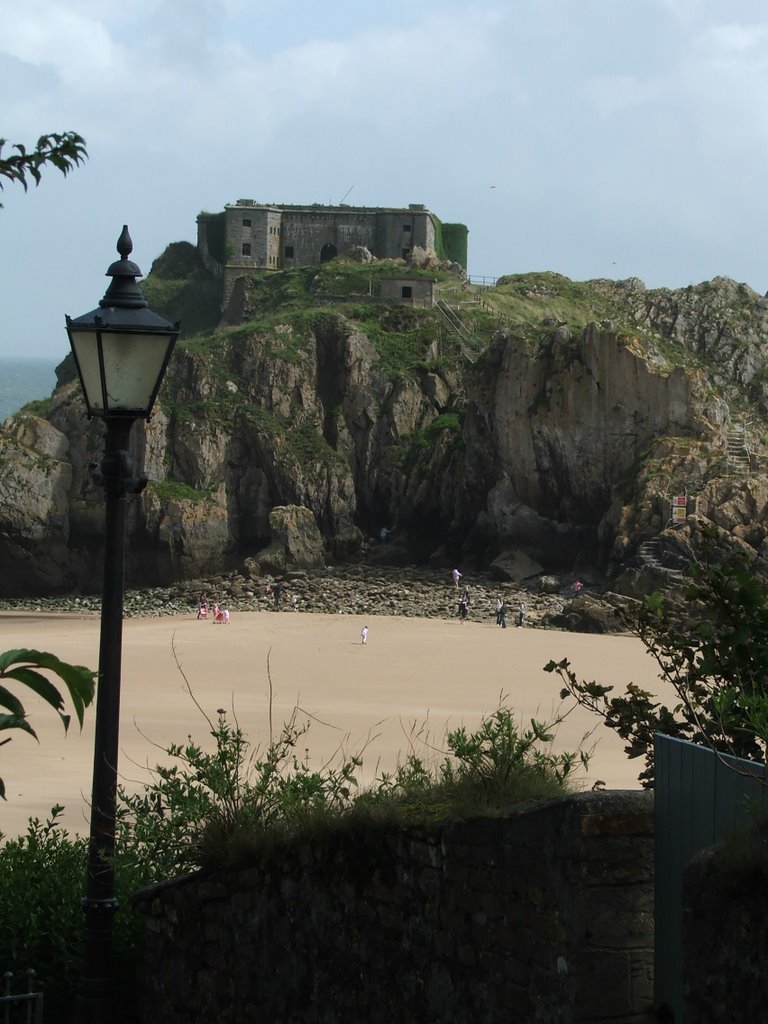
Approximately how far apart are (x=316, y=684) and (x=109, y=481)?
20.7 m

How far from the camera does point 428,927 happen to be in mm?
4684

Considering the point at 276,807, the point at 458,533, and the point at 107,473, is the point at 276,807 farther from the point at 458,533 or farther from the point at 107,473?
the point at 458,533

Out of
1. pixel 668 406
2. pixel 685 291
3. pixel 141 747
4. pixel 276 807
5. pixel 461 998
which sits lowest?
pixel 141 747

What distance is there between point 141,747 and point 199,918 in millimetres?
11962

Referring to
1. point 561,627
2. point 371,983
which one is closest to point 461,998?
point 371,983

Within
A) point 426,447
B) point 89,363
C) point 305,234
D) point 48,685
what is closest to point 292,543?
point 426,447

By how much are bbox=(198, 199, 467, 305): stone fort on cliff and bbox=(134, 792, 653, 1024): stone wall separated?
70125 mm

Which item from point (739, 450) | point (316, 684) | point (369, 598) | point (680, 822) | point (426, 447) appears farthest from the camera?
point (426, 447)

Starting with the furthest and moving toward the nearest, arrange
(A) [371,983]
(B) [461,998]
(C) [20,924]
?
(C) [20,924]
(A) [371,983]
(B) [461,998]

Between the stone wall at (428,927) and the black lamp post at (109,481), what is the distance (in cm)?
42

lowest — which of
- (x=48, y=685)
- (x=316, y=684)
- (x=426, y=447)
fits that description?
(x=316, y=684)

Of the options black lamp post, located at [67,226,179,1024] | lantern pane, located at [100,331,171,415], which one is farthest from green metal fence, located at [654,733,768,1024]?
lantern pane, located at [100,331,171,415]

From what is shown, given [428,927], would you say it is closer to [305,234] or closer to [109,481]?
[109,481]

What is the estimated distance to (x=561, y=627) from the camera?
119 ft
